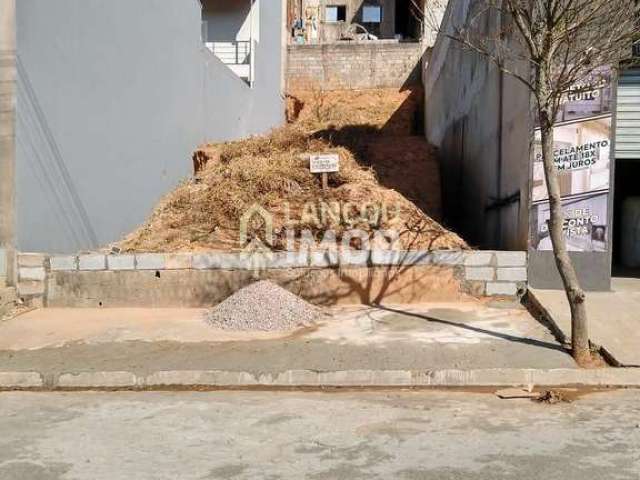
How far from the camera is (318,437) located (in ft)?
12.8

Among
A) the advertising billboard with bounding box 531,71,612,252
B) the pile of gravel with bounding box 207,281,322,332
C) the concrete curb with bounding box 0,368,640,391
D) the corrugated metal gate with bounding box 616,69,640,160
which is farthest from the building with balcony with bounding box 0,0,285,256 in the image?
the corrugated metal gate with bounding box 616,69,640,160

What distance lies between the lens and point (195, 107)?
14.3 meters

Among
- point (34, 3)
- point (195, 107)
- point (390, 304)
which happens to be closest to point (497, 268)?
point (390, 304)

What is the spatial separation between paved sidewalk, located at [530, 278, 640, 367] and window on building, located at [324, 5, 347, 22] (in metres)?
28.4

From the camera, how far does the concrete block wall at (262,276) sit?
7719mm

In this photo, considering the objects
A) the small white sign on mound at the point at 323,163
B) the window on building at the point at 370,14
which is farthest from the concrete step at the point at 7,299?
the window on building at the point at 370,14

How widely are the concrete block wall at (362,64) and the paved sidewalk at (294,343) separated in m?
17.2

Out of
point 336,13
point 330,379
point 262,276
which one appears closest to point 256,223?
point 262,276

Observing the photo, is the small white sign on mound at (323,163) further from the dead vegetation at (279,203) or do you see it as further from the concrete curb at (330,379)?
the concrete curb at (330,379)

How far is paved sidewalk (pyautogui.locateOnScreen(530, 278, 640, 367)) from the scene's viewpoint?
5.61 m

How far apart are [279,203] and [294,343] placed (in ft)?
13.1

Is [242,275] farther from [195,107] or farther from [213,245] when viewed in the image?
[195,107]

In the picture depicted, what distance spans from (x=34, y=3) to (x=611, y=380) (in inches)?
332

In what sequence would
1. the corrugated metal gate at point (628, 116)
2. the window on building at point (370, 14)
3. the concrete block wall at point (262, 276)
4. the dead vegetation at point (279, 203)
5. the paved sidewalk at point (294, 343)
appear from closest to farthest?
the paved sidewalk at point (294, 343) < the concrete block wall at point (262, 276) < the corrugated metal gate at point (628, 116) < the dead vegetation at point (279, 203) < the window on building at point (370, 14)
